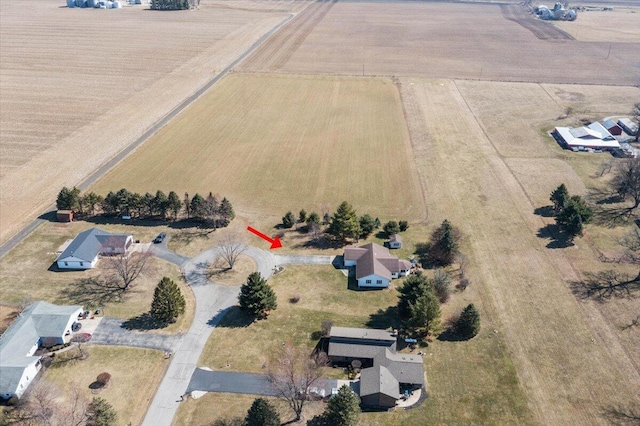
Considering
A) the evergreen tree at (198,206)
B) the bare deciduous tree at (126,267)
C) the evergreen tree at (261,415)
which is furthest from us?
the evergreen tree at (198,206)

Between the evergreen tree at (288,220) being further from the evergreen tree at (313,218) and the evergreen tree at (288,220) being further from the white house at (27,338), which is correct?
the white house at (27,338)

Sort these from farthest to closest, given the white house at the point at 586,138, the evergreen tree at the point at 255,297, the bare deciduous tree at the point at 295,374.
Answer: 1. the white house at the point at 586,138
2. the evergreen tree at the point at 255,297
3. the bare deciduous tree at the point at 295,374

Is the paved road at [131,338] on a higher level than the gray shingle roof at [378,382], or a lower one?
lower

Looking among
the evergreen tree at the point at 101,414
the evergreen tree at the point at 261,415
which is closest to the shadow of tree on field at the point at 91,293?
the evergreen tree at the point at 101,414

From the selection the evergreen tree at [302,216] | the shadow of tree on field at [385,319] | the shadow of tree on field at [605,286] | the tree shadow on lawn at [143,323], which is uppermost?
the evergreen tree at [302,216]

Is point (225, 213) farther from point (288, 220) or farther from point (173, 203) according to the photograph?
point (288, 220)

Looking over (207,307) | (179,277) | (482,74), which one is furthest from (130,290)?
(482,74)

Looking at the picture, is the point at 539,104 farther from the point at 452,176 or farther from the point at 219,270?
the point at 219,270
